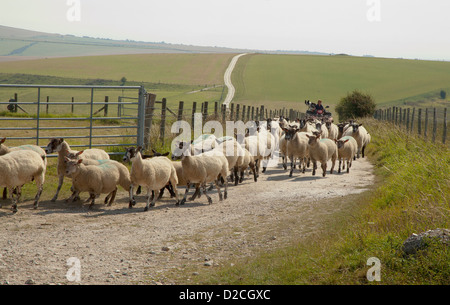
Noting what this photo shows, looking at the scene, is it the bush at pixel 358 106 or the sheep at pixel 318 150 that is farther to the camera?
the bush at pixel 358 106

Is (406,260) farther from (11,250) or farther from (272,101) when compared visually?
(272,101)

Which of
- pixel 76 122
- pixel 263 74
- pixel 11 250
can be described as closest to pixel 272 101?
pixel 263 74

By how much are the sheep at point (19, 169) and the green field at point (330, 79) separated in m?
50.8

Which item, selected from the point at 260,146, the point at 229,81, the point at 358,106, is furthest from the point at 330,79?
the point at 260,146

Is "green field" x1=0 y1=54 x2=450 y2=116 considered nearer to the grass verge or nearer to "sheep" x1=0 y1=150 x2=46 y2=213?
"sheep" x1=0 y1=150 x2=46 y2=213

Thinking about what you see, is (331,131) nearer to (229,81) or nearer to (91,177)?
(91,177)

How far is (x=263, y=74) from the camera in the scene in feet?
300

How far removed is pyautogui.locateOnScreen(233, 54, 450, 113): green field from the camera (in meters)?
75.8

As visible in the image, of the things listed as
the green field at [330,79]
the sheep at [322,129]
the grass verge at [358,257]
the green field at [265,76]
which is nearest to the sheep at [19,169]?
the grass verge at [358,257]

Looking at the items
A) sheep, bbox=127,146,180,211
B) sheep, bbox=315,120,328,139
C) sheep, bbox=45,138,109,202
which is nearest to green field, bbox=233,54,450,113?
sheep, bbox=315,120,328,139

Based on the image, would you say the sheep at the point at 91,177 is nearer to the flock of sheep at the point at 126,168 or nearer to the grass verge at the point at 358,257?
the flock of sheep at the point at 126,168

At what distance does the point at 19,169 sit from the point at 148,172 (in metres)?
2.66

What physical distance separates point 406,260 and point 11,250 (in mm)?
5498

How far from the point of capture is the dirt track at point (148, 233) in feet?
22.8
